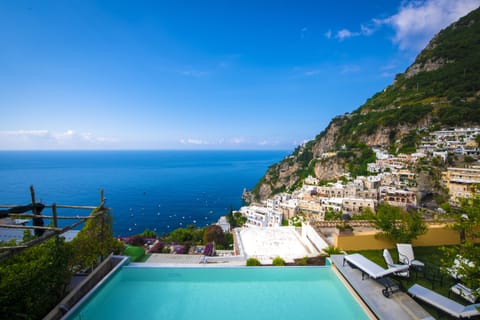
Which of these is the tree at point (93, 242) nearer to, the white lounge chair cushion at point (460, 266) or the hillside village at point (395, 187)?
the white lounge chair cushion at point (460, 266)

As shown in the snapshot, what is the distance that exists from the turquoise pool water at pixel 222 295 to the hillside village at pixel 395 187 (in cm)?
1992

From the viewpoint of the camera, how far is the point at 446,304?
11.6 feet

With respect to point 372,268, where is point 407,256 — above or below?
below

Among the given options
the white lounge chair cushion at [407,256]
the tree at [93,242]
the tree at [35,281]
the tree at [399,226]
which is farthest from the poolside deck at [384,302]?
the tree at [93,242]

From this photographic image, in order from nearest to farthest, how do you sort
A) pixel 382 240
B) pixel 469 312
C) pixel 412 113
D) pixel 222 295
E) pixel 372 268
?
pixel 469 312 < pixel 372 268 < pixel 222 295 < pixel 382 240 < pixel 412 113

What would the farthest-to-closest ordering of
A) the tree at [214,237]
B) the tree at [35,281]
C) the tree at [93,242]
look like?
the tree at [214,237], the tree at [93,242], the tree at [35,281]

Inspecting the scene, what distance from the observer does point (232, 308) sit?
14.0 feet

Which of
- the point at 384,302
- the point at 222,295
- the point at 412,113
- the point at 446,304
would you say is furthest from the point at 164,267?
the point at 412,113

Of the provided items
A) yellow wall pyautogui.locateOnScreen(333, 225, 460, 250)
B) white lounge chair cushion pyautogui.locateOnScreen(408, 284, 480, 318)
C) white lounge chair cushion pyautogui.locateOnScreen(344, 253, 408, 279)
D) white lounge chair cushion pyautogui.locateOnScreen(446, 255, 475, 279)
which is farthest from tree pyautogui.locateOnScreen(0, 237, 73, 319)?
yellow wall pyautogui.locateOnScreen(333, 225, 460, 250)

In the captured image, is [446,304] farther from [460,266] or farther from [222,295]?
[222,295]

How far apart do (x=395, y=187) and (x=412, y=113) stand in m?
24.4

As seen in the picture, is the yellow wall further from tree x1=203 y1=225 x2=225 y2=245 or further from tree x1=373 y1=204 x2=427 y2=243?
tree x1=203 y1=225 x2=225 y2=245

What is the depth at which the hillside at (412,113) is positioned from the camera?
40.3 metres

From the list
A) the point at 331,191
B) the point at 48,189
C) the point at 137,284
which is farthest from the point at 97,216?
the point at 48,189
